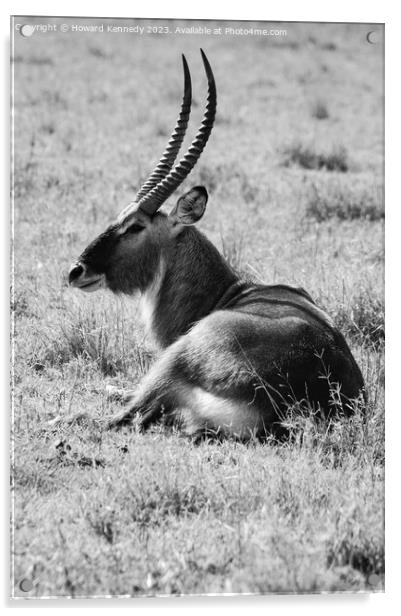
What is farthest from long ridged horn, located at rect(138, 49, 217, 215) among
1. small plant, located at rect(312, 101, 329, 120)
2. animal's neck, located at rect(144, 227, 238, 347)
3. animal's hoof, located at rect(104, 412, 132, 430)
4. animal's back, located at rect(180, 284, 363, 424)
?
small plant, located at rect(312, 101, 329, 120)

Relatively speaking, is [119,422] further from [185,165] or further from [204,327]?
[185,165]

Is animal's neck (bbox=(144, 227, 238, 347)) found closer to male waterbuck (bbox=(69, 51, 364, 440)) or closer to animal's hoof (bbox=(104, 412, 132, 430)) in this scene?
male waterbuck (bbox=(69, 51, 364, 440))

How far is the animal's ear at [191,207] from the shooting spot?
16.5ft

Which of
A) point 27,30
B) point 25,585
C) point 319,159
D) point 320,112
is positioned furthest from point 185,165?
point 320,112

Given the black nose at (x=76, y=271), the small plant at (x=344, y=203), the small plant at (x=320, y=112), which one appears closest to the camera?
the black nose at (x=76, y=271)

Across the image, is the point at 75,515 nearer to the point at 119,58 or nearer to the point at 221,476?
the point at 221,476

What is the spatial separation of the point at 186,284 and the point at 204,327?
1.87 ft

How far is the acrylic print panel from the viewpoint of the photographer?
374 centimetres

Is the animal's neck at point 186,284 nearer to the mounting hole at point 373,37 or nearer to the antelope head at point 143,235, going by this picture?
the antelope head at point 143,235

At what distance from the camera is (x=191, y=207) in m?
5.11

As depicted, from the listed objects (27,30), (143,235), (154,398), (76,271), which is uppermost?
(27,30)

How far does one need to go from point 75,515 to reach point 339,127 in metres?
6.21

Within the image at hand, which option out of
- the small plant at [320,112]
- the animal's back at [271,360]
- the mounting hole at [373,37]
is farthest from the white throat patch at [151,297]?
the small plant at [320,112]

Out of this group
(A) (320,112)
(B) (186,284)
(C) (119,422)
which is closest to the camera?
(C) (119,422)
